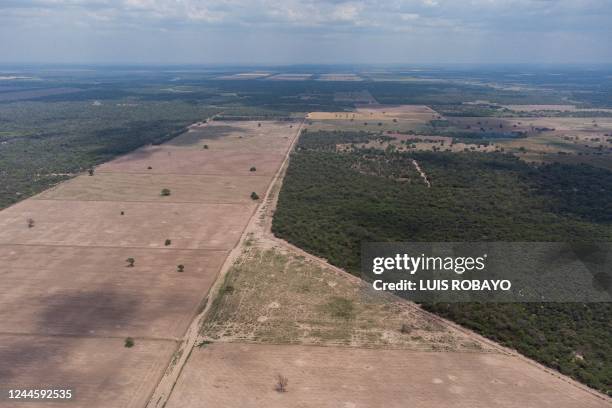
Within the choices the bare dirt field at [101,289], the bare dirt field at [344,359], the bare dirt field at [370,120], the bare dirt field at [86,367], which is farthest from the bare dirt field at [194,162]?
the bare dirt field at [86,367]

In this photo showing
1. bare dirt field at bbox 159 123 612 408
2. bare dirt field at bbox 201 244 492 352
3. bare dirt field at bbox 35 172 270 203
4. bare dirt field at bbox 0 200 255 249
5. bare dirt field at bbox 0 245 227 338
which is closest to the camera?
bare dirt field at bbox 159 123 612 408

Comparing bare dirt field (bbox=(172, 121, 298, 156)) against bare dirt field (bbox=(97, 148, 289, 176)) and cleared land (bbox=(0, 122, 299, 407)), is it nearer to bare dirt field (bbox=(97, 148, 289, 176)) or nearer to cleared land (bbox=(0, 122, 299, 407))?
bare dirt field (bbox=(97, 148, 289, 176))

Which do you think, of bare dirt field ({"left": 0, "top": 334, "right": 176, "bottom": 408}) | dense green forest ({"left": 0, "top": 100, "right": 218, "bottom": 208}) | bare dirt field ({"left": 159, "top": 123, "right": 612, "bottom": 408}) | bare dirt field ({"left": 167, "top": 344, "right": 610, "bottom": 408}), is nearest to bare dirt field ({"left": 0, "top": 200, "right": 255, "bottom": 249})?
dense green forest ({"left": 0, "top": 100, "right": 218, "bottom": 208})

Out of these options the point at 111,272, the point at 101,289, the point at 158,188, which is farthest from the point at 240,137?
the point at 101,289

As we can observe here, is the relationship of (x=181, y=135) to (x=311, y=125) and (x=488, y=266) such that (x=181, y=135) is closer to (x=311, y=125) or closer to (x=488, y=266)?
(x=311, y=125)

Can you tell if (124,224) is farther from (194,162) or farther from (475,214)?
(475,214)

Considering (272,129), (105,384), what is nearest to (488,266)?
(105,384)
